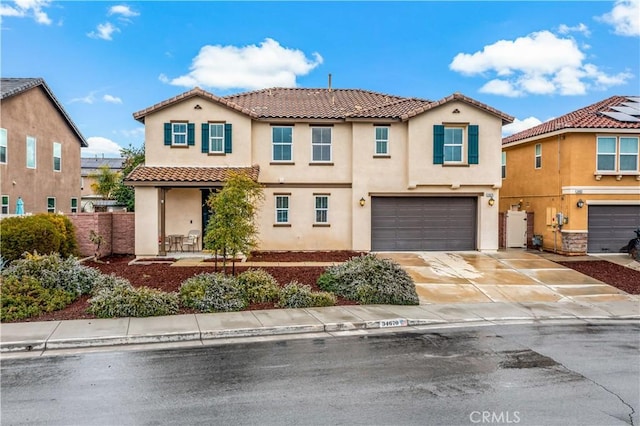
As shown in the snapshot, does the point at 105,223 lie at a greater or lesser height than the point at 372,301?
greater

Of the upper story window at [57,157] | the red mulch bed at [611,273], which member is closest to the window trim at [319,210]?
the red mulch bed at [611,273]

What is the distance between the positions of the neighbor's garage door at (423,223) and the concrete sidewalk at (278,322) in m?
8.37

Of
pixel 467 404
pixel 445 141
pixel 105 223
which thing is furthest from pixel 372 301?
pixel 105 223

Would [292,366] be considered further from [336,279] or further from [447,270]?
[447,270]

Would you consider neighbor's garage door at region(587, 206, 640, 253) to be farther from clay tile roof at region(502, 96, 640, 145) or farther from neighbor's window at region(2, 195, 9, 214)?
neighbor's window at region(2, 195, 9, 214)

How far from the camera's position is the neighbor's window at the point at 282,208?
21.0 meters

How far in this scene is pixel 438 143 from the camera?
20.5 meters

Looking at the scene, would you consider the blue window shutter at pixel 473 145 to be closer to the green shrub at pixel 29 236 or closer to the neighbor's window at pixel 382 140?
the neighbor's window at pixel 382 140

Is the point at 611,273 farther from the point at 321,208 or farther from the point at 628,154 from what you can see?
the point at 321,208

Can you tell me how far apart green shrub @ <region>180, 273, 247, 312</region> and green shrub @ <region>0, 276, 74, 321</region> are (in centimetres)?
283

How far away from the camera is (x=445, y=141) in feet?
68.0

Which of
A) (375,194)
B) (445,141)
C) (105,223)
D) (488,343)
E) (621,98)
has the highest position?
(621,98)

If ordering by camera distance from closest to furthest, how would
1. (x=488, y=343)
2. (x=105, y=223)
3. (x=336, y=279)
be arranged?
1. (x=488, y=343)
2. (x=336, y=279)
3. (x=105, y=223)

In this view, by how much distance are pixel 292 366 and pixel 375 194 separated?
14.0 metres
